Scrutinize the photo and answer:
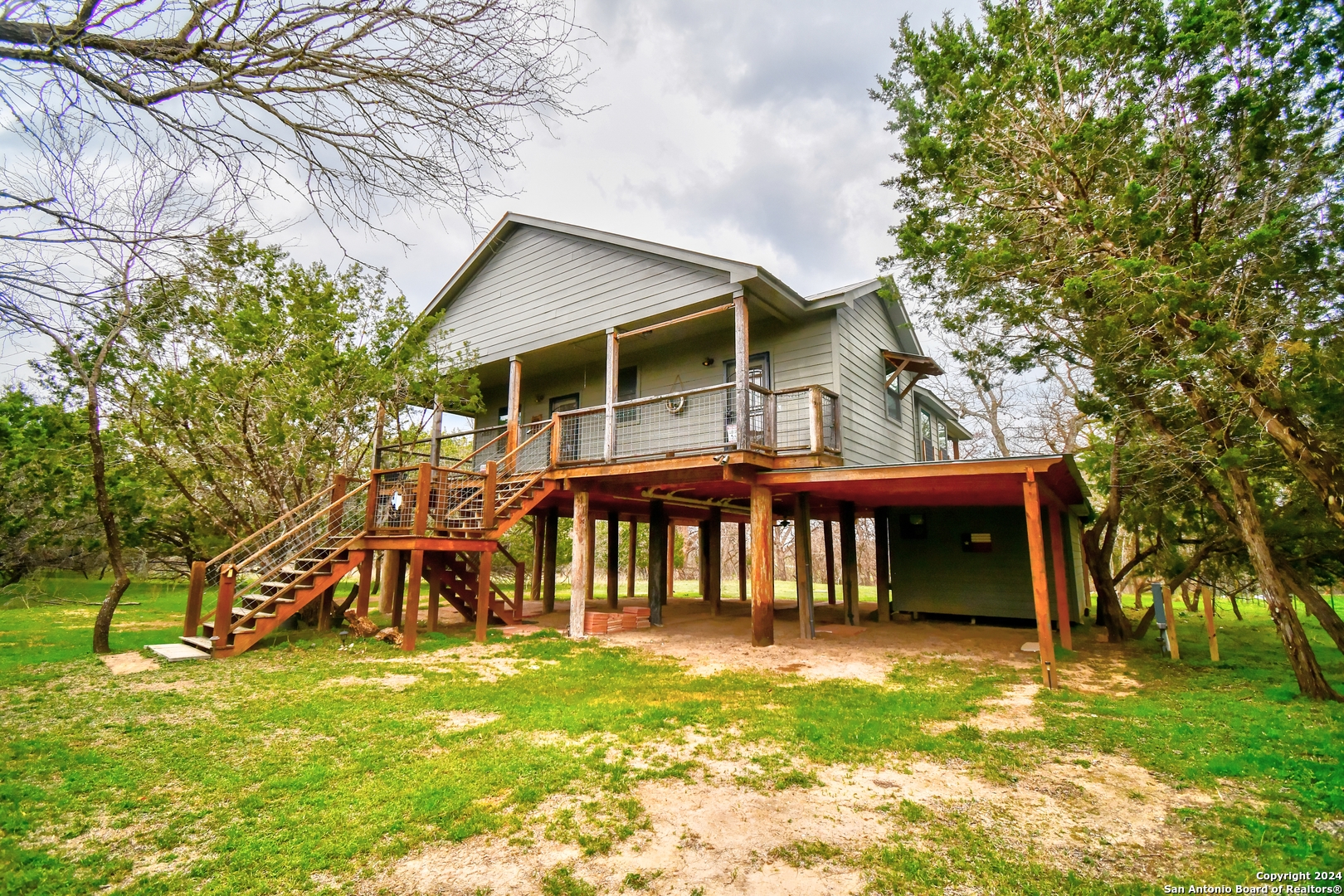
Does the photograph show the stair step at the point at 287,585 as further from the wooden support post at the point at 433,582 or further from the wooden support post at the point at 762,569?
the wooden support post at the point at 762,569

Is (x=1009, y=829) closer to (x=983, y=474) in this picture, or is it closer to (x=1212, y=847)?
(x=1212, y=847)

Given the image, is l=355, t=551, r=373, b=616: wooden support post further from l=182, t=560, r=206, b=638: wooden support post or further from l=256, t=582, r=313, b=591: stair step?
l=182, t=560, r=206, b=638: wooden support post

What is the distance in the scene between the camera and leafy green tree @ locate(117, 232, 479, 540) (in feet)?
32.7

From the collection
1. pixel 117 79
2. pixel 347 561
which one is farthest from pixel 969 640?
pixel 117 79

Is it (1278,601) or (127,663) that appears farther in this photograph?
(127,663)

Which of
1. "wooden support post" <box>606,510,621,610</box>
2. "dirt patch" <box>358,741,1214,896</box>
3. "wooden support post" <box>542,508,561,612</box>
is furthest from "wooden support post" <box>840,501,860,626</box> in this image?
"dirt patch" <box>358,741,1214,896</box>

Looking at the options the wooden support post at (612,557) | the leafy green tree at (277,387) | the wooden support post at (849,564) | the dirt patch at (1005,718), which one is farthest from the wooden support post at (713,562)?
the dirt patch at (1005,718)

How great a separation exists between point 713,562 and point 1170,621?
340 inches

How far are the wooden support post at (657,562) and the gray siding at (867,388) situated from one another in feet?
14.3

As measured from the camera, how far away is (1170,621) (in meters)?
9.05

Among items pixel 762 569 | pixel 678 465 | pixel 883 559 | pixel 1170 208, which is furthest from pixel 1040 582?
pixel 883 559

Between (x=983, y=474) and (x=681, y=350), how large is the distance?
6.41 metres

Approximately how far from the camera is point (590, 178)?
4266 mm

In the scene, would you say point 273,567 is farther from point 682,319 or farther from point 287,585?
point 682,319
